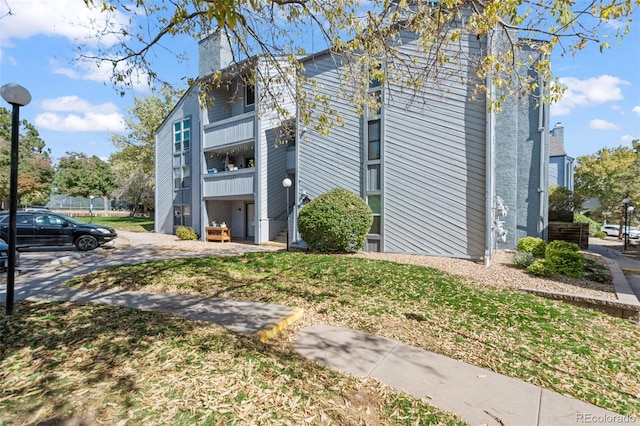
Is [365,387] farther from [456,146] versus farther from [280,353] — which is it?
[456,146]

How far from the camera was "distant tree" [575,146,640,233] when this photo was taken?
2214 cm

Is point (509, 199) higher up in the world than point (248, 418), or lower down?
higher up

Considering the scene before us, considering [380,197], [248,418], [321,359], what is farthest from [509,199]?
[248,418]

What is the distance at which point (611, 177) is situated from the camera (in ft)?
77.0

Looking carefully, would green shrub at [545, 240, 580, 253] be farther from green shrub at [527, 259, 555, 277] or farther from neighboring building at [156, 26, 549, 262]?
neighboring building at [156, 26, 549, 262]

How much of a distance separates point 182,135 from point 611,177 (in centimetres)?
2990

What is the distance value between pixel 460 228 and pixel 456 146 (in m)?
2.56

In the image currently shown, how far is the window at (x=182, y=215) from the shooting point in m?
19.5

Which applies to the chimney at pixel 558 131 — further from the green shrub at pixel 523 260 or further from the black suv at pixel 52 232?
the black suv at pixel 52 232

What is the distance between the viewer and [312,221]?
1065cm

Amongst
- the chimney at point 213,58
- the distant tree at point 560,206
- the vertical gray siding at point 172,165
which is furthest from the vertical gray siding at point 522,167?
the vertical gray siding at point 172,165

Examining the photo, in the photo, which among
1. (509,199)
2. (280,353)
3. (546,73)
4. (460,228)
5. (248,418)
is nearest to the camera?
(248,418)
